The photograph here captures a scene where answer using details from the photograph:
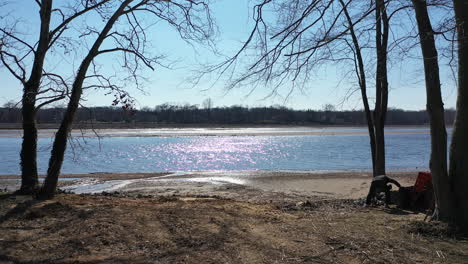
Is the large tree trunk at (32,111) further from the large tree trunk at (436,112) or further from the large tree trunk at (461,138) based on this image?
the large tree trunk at (461,138)

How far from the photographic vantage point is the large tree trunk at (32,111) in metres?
8.13

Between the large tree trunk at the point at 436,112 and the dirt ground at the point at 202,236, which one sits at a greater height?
the large tree trunk at the point at 436,112

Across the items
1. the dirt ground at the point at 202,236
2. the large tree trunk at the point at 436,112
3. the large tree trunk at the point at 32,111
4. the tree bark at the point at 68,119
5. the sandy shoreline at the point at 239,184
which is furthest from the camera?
the sandy shoreline at the point at 239,184

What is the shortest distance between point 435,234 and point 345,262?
1.92 metres

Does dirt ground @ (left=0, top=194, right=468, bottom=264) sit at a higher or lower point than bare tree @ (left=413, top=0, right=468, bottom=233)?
lower

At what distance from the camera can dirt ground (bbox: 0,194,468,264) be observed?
4.55 metres

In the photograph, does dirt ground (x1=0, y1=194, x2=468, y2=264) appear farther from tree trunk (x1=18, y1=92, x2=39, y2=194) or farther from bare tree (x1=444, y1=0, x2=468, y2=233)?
tree trunk (x1=18, y1=92, x2=39, y2=194)

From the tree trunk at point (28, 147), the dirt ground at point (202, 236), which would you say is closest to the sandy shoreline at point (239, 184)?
the tree trunk at point (28, 147)

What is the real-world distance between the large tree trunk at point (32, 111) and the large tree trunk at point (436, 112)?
276 inches

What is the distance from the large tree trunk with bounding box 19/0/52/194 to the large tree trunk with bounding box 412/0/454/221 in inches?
276

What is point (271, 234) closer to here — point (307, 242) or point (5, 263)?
point (307, 242)

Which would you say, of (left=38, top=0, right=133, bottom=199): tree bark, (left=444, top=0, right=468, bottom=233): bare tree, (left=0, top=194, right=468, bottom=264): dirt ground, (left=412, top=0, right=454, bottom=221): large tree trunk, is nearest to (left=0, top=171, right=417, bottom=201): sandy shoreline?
(left=38, top=0, right=133, bottom=199): tree bark

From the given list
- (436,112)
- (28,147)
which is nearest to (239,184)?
(28,147)

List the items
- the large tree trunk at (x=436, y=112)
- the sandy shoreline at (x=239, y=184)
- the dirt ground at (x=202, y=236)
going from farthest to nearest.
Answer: the sandy shoreline at (x=239, y=184), the large tree trunk at (x=436, y=112), the dirt ground at (x=202, y=236)
